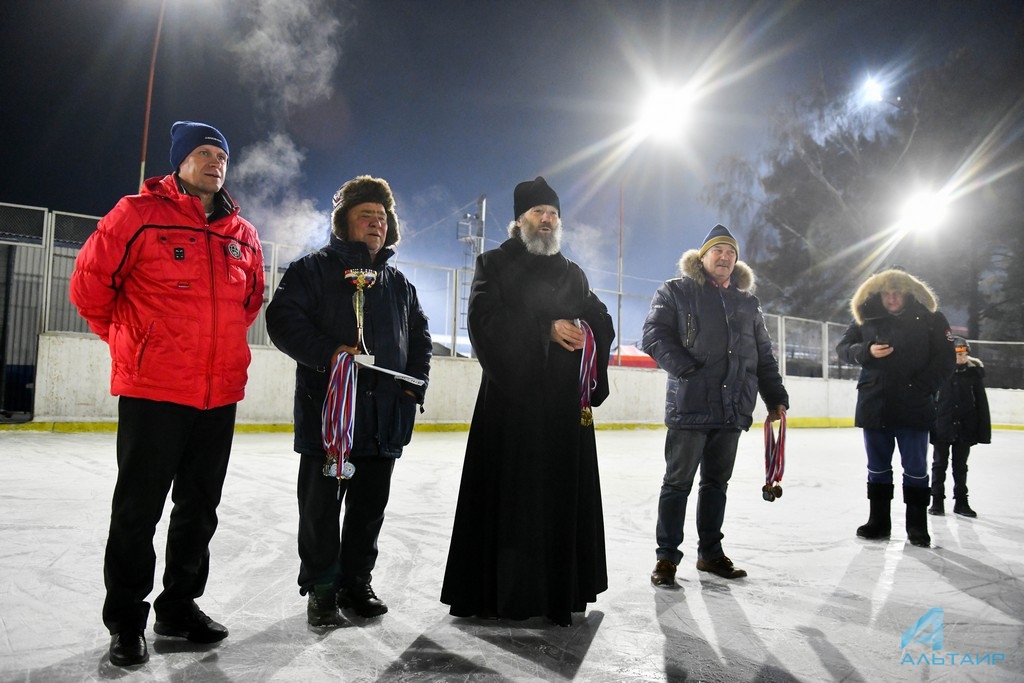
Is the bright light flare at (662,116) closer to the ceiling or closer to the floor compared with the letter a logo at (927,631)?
closer to the ceiling

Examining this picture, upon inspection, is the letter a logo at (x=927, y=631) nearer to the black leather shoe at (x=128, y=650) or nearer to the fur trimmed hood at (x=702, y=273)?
the fur trimmed hood at (x=702, y=273)

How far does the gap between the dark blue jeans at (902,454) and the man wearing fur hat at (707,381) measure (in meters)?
1.11

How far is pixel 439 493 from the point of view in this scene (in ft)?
17.1

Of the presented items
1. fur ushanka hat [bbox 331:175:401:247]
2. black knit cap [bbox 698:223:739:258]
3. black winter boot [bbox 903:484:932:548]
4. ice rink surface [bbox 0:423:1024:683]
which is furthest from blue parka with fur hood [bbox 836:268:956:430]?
fur ushanka hat [bbox 331:175:401:247]

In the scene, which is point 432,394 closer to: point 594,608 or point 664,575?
point 664,575

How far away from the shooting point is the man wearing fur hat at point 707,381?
314 centimetres

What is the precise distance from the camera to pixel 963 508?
16.4ft

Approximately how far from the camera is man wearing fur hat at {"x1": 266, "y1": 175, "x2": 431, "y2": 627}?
2.40 m

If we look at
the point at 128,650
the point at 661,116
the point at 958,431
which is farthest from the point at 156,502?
the point at 661,116

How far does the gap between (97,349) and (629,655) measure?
9.66 meters

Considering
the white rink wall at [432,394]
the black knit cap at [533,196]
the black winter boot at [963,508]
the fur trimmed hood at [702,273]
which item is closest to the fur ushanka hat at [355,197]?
the black knit cap at [533,196]

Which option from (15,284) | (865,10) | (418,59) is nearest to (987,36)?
(865,10)

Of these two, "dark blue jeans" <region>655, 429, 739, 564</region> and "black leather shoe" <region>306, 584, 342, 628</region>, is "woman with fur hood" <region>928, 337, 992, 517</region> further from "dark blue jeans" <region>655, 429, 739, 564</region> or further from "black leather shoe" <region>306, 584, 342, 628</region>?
"black leather shoe" <region>306, 584, 342, 628</region>

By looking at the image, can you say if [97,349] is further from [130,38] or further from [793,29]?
[793,29]
